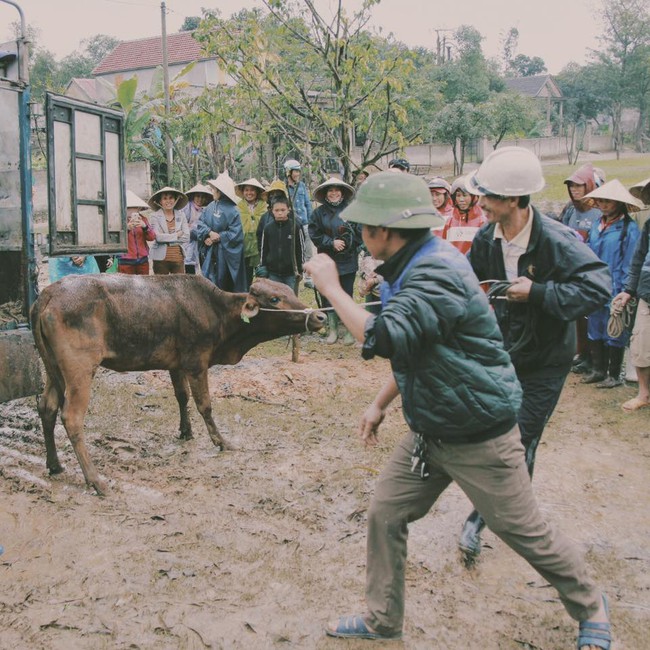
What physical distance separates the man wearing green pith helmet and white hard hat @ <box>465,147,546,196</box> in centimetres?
80

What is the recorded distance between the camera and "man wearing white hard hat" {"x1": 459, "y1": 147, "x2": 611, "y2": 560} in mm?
3461

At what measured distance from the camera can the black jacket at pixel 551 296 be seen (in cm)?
347

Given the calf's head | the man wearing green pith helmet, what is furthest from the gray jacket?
the man wearing green pith helmet

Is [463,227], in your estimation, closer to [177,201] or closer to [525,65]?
[177,201]

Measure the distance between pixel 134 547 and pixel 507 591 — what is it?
2034mm

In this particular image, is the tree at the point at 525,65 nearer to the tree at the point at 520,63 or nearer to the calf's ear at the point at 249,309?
the tree at the point at 520,63

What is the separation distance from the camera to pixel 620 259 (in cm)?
726

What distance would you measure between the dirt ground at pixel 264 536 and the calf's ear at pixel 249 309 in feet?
3.48

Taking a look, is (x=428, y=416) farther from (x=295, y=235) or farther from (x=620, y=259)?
(x=295, y=235)

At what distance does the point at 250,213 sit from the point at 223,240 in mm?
840

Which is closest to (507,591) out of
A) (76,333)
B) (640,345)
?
(76,333)

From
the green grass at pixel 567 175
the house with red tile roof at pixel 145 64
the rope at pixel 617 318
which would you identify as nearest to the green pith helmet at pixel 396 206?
the rope at pixel 617 318

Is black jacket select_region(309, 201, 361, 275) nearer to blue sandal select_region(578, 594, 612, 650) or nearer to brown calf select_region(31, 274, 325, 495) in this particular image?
brown calf select_region(31, 274, 325, 495)

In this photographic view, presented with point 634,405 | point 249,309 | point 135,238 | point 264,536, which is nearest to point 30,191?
point 249,309
